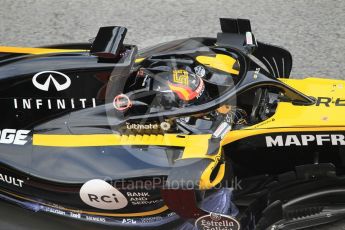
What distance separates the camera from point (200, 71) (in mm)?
3979

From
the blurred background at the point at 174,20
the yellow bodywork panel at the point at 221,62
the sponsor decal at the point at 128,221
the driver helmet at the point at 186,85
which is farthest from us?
the blurred background at the point at 174,20

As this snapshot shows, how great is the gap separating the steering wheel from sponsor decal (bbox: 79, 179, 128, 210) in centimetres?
106

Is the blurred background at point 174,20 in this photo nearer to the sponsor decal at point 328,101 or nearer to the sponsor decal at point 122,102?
the sponsor decal at point 328,101

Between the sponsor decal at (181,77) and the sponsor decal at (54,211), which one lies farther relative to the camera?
the sponsor decal at (54,211)

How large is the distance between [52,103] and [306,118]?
1.79m

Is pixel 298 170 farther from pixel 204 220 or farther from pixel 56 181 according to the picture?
pixel 56 181

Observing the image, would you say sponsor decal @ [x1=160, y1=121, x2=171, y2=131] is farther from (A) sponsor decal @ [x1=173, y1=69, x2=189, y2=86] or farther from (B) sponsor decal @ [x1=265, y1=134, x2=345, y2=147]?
(B) sponsor decal @ [x1=265, y1=134, x2=345, y2=147]

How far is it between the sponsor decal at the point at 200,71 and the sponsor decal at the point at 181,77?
0.16 m

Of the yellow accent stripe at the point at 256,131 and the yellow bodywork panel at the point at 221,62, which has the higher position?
the yellow bodywork panel at the point at 221,62

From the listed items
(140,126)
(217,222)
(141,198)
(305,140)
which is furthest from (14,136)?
(305,140)

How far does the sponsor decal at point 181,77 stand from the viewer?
3770mm

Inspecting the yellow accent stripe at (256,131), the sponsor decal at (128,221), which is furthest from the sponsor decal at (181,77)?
the sponsor decal at (128,221)

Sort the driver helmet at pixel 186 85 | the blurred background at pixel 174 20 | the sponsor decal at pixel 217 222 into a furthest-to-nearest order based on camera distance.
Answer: the blurred background at pixel 174 20, the driver helmet at pixel 186 85, the sponsor decal at pixel 217 222

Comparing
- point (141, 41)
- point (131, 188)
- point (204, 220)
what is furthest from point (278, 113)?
point (141, 41)
